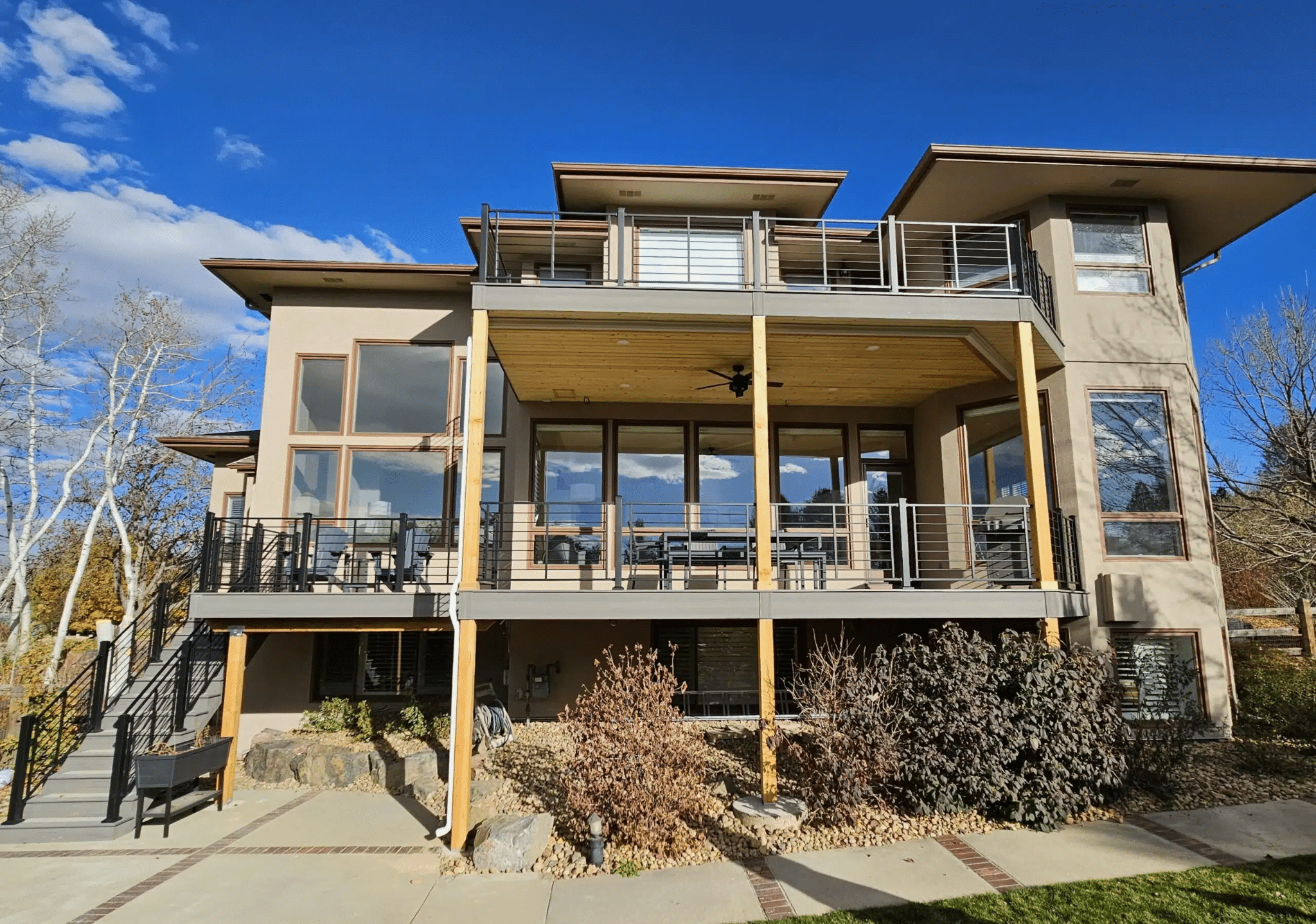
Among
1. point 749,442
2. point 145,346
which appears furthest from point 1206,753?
point 145,346

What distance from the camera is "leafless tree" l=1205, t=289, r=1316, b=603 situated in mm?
13305

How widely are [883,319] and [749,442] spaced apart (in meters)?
4.33

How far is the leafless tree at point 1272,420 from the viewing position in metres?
13.3

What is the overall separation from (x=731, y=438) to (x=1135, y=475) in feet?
20.2

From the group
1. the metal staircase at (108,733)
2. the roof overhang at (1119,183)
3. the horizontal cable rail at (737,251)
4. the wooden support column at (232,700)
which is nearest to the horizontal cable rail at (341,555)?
the wooden support column at (232,700)

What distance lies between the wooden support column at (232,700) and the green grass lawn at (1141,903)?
715 cm

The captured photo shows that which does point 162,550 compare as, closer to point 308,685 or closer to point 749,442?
point 308,685

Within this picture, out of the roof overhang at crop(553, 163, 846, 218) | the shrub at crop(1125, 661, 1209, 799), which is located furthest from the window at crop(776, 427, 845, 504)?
the shrub at crop(1125, 661, 1209, 799)

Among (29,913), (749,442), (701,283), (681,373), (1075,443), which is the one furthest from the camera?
(749,442)

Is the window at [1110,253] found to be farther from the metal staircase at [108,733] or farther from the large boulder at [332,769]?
the metal staircase at [108,733]

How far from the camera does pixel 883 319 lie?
376 inches

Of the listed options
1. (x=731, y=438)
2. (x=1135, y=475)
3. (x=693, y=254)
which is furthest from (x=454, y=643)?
(x=1135, y=475)

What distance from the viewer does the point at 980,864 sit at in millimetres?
6414

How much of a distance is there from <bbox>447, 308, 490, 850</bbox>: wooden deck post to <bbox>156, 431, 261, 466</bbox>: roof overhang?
7064mm
